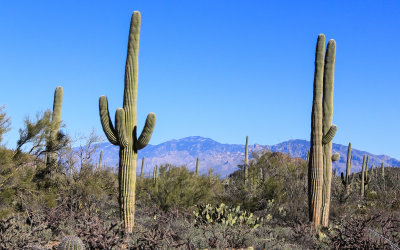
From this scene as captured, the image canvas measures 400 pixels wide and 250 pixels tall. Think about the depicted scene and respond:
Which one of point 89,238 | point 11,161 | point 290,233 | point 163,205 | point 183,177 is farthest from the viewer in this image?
point 183,177

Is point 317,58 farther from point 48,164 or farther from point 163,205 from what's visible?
point 48,164

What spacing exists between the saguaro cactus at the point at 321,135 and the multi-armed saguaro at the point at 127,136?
4.85 metres

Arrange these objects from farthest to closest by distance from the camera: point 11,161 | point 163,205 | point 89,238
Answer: point 163,205
point 11,161
point 89,238

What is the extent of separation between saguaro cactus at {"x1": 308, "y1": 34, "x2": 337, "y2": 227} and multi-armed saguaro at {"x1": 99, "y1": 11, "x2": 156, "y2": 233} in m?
4.85

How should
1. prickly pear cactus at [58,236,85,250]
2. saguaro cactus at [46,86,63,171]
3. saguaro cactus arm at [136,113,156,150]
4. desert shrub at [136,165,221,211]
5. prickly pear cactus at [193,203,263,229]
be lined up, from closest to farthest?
prickly pear cactus at [58,236,85,250] → saguaro cactus arm at [136,113,156,150] → prickly pear cactus at [193,203,263,229] → saguaro cactus at [46,86,63,171] → desert shrub at [136,165,221,211]

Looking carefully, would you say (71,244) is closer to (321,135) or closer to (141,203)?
(321,135)

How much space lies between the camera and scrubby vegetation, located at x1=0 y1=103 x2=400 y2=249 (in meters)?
9.02

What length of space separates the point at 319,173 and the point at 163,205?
698 cm

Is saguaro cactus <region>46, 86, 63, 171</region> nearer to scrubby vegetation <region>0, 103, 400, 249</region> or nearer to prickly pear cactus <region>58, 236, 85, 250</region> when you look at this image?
scrubby vegetation <region>0, 103, 400, 249</region>

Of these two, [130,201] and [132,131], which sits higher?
[132,131]

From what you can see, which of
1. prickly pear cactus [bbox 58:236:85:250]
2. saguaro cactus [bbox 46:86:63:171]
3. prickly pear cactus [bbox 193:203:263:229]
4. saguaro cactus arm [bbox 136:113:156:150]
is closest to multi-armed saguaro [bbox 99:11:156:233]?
saguaro cactus arm [bbox 136:113:156:150]

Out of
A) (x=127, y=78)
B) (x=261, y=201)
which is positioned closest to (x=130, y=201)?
(x=127, y=78)


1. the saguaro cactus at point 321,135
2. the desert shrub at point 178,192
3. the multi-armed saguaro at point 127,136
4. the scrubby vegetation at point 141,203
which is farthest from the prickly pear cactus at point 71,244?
the desert shrub at point 178,192

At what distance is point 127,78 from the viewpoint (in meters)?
12.9
